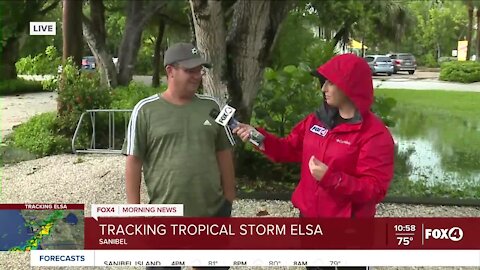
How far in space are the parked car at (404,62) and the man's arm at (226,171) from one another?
3.63 ft

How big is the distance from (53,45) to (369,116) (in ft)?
5.67

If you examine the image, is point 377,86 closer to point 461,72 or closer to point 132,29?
point 461,72

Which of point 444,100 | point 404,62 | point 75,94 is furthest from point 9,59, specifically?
point 444,100

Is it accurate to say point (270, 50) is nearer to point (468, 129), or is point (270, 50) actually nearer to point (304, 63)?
point (304, 63)

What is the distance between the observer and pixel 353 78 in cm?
185

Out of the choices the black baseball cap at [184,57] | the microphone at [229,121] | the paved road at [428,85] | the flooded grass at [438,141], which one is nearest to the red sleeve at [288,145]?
the microphone at [229,121]

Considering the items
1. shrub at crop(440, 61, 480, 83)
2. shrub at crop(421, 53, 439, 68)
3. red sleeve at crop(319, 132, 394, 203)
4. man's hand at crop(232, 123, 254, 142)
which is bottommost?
red sleeve at crop(319, 132, 394, 203)

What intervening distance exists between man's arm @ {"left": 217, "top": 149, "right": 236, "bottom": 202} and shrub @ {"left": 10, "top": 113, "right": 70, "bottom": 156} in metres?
1.60

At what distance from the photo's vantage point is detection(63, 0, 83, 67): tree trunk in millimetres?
2828

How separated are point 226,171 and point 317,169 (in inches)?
17.4

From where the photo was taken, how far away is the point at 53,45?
2838 mm

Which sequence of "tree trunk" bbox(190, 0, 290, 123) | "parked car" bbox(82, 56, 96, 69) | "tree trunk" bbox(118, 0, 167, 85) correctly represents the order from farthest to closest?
"tree trunk" bbox(190, 0, 290, 123)
"parked car" bbox(82, 56, 96, 69)
"tree trunk" bbox(118, 0, 167, 85)

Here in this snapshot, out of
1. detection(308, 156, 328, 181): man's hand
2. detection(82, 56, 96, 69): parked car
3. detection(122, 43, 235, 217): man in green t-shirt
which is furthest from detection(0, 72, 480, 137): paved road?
detection(308, 156, 328, 181): man's hand

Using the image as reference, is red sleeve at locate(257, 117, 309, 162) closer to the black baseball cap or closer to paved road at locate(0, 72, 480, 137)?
the black baseball cap
